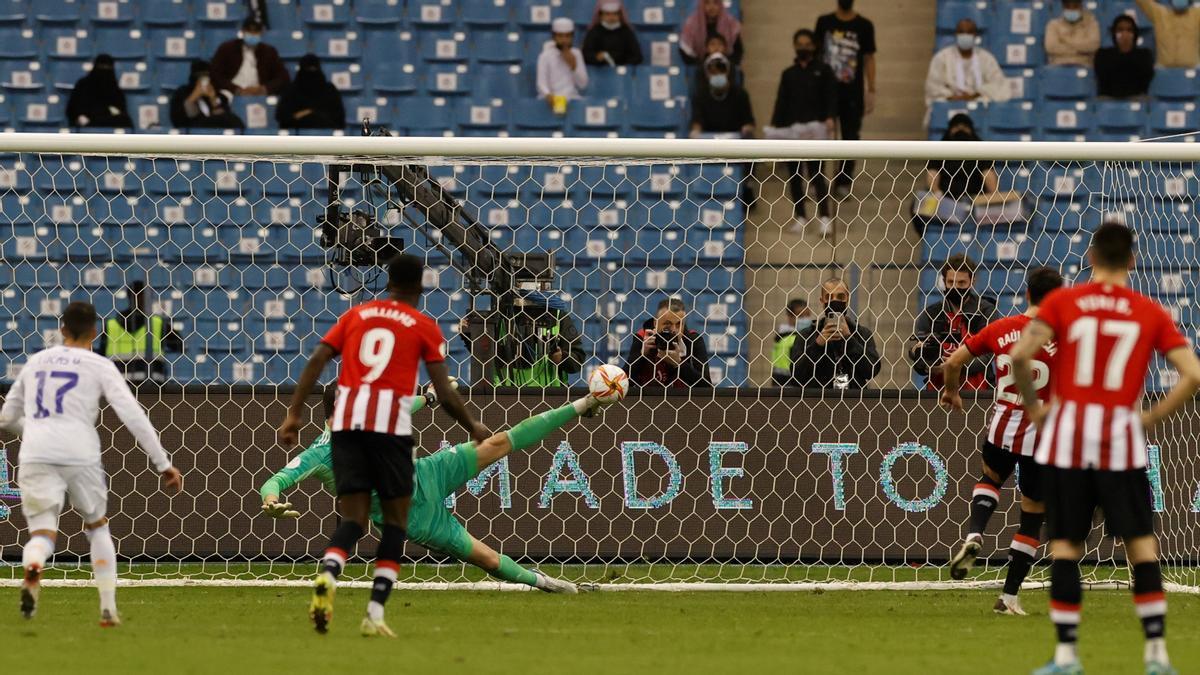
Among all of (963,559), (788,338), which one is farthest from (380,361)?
(788,338)

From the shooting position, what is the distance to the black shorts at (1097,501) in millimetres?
5895

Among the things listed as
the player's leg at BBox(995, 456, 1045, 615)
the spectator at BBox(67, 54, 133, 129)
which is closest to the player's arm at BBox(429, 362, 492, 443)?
the player's leg at BBox(995, 456, 1045, 615)

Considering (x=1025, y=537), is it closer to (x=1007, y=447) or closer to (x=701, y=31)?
(x=1007, y=447)

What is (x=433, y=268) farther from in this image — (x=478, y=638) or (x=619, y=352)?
(x=478, y=638)

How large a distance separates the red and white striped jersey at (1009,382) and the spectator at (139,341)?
4999mm

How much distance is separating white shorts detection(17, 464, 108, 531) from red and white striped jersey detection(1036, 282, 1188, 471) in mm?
4096

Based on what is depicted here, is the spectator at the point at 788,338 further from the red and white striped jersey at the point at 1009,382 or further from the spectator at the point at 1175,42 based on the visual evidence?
the spectator at the point at 1175,42

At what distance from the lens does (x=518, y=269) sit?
10.5 meters

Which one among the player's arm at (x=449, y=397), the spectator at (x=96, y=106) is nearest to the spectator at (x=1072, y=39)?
the spectator at (x=96, y=106)

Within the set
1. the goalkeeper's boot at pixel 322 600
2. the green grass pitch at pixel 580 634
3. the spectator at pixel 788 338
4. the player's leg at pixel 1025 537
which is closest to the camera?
the green grass pitch at pixel 580 634

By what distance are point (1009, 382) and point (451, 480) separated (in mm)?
2831

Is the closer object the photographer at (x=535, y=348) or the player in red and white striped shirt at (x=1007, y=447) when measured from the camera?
the player in red and white striped shirt at (x=1007, y=447)

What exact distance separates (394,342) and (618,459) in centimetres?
332

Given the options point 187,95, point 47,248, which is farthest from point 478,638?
point 187,95
